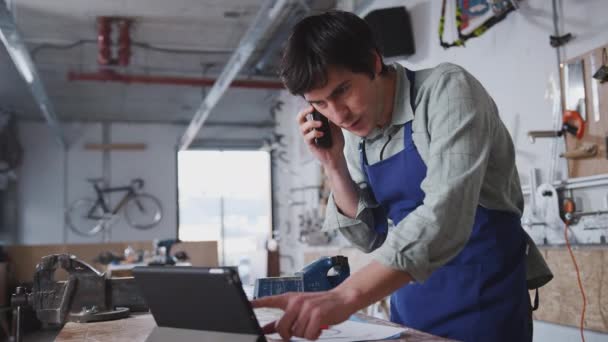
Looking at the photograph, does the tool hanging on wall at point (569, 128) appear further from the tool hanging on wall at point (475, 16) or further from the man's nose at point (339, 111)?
the man's nose at point (339, 111)

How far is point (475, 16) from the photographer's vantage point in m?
3.91

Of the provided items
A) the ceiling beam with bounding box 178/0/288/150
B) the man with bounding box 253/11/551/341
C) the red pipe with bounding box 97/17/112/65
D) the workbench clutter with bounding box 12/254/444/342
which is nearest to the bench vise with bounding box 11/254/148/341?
the workbench clutter with bounding box 12/254/444/342

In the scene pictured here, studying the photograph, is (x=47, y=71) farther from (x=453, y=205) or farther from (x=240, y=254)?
(x=453, y=205)

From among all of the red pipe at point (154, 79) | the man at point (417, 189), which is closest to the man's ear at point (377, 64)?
the man at point (417, 189)

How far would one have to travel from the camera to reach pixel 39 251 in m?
6.77

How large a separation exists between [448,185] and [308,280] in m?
0.63

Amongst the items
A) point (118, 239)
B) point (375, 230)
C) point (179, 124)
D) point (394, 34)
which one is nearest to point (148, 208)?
point (118, 239)

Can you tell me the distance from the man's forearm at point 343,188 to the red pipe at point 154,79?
6441 mm

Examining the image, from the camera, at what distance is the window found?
1149 cm

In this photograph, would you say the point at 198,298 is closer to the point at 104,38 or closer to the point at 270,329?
the point at 270,329

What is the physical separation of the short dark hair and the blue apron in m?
0.17

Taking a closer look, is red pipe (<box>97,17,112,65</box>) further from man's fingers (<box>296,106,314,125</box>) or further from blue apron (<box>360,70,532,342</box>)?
blue apron (<box>360,70,532,342</box>)

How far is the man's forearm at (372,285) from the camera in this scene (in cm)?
95

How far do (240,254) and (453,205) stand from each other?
10.8 metres
